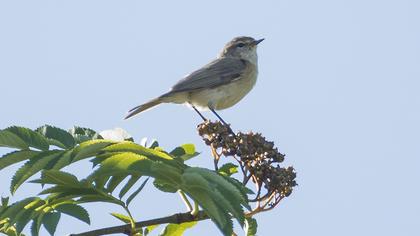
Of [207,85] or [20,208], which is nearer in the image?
[20,208]

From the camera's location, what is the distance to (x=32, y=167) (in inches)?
123

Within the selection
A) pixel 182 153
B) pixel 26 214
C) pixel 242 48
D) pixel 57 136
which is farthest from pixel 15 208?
pixel 242 48

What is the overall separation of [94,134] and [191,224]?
2.28 ft

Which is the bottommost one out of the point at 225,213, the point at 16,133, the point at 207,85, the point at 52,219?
the point at 225,213

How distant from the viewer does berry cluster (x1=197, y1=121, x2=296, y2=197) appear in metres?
4.23

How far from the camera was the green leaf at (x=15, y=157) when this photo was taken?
320cm

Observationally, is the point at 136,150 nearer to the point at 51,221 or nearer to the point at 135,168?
the point at 135,168

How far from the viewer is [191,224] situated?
12.8 feet

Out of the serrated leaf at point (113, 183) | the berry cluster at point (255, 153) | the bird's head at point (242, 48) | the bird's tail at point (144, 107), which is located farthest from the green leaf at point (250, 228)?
the bird's head at point (242, 48)

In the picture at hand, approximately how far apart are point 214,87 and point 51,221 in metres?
6.38

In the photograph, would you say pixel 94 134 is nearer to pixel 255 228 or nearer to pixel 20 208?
pixel 20 208

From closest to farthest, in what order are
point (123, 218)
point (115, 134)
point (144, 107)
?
point (115, 134)
point (123, 218)
point (144, 107)

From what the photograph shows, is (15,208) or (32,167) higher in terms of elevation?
(32,167)

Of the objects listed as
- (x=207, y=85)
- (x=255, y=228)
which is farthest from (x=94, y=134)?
(x=207, y=85)
